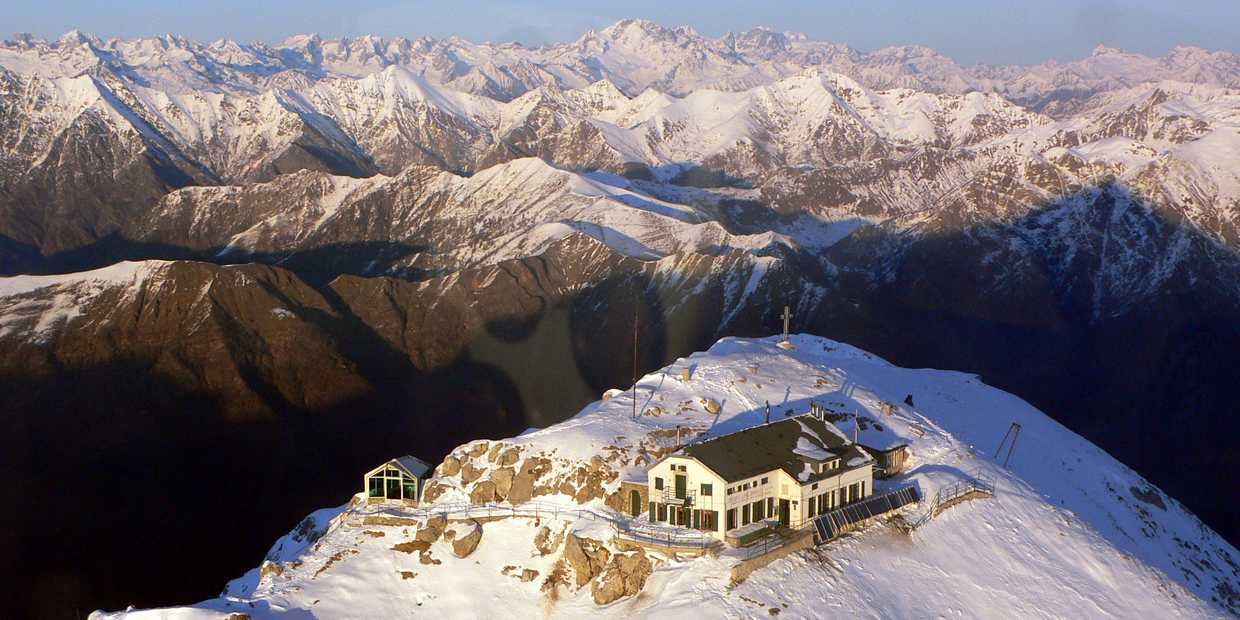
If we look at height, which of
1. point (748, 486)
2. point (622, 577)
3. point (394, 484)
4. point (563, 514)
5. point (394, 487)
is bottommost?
point (622, 577)

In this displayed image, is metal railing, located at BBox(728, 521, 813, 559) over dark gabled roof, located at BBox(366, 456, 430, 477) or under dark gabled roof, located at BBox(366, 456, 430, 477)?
under

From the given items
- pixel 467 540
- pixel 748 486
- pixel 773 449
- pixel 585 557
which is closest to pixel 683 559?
pixel 585 557

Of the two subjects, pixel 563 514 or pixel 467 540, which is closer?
pixel 467 540

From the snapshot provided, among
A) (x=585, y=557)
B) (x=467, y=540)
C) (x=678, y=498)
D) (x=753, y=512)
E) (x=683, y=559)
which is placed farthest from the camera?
(x=467, y=540)

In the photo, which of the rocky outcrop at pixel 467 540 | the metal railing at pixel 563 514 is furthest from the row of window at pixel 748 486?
the rocky outcrop at pixel 467 540

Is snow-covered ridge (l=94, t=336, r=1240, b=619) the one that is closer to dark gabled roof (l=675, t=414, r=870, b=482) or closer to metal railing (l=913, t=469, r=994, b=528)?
metal railing (l=913, t=469, r=994, b=528)

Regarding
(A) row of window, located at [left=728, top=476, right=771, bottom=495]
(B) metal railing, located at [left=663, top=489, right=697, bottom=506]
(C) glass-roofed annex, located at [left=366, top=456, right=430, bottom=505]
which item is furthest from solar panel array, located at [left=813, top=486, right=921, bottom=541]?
(C) glass-roofed annex, located at [left=366, top=456, right=430, bottom=505]

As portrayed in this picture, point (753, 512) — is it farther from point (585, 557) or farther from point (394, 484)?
point (394, 484)
